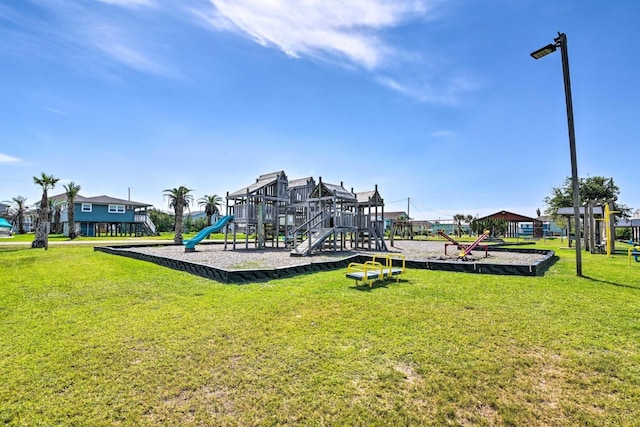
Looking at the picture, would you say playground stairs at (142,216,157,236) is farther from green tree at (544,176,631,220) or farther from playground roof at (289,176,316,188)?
green tree at (544,176,631,220)

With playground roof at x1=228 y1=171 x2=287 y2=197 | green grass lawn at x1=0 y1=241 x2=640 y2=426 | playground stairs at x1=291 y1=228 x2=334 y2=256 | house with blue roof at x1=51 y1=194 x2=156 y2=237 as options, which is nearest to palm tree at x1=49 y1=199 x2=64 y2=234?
house with blue roof at x1=51 y1=194 x2=156 y2=237

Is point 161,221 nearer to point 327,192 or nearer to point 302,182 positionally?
point 302,182

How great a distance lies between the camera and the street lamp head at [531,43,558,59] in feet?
30.2

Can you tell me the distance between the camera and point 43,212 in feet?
78.6

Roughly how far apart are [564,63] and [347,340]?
1096cm

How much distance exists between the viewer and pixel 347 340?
14.9 ft

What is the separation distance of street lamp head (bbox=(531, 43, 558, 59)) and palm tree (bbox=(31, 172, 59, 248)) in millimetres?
27284

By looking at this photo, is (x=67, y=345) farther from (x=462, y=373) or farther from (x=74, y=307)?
(x=462, y=373)

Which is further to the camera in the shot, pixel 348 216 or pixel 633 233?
pixel 633 233

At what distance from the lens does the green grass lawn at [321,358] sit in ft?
9.77

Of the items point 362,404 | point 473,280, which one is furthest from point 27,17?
point 473,280

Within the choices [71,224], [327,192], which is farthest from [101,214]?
[327,192]

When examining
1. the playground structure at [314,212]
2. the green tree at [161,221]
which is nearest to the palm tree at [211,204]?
the green tree at [161,221]

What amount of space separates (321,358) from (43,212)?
29.0 m
